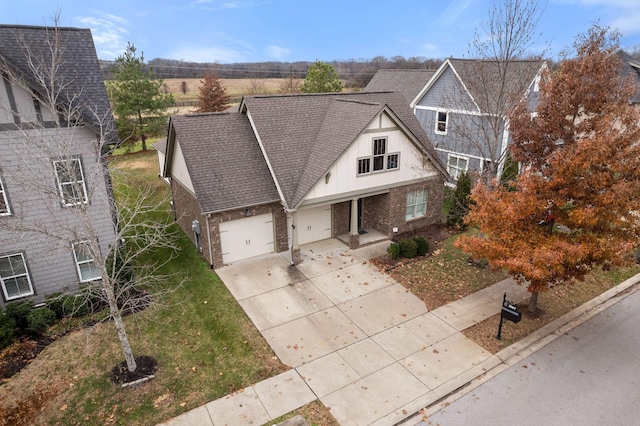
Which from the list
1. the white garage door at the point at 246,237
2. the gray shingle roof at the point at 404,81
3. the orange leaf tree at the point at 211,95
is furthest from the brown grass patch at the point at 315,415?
the orange leaf tree at the point at 211,95

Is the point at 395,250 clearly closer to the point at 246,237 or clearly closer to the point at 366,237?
the point at 366,237

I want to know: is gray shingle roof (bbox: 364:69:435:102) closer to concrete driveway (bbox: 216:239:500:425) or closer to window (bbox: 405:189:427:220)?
window (bbox: 405:189:427:220)

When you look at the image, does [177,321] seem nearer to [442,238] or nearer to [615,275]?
[442,238]

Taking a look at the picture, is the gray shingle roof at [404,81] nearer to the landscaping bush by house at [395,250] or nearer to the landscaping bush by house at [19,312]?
the landscaping bush by house at [395,250]

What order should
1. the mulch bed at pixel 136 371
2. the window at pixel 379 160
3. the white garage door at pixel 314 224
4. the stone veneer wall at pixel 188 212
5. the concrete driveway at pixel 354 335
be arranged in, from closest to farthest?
the concrete driveway at pixel 354 335 → the mulch bed at pixel 136 371 → the stone veneer wall at pixel 188 212 → the window at pixel 379 160 → the white garage door at pixel 314 224

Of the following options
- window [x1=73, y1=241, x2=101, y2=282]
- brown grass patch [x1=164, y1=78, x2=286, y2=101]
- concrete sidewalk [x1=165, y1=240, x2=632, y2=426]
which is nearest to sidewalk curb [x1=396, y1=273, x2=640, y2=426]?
concrete sidewalk [x1=165, y1=240, x2=632, y2=426]

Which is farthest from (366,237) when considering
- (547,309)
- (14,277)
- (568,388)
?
(14,277)
